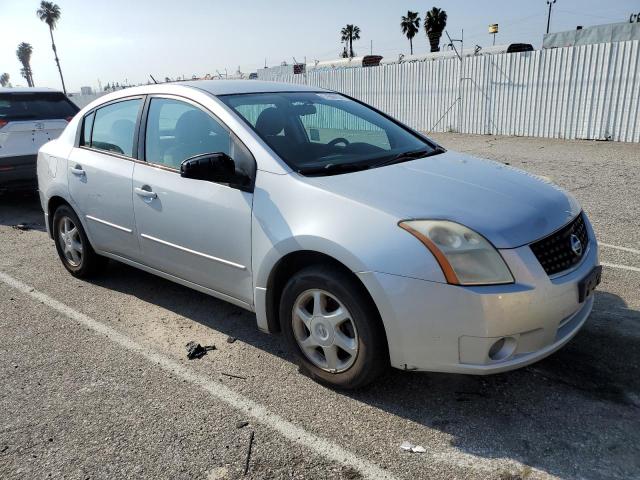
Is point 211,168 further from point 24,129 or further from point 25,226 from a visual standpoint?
point 24,129

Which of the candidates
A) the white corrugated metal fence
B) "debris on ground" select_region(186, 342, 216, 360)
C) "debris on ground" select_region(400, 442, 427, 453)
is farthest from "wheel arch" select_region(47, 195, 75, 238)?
the white corrugated metal fence

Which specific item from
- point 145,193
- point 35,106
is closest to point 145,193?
point 145,193

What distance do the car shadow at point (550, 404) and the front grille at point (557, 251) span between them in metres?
0.73

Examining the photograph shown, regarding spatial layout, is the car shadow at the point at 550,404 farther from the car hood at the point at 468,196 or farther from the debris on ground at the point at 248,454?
the car hood at the point at 468,196

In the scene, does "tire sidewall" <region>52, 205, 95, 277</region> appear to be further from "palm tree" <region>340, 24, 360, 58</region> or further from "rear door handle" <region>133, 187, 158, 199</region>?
"palm tree" <region>340, 24, 360, 58</region>

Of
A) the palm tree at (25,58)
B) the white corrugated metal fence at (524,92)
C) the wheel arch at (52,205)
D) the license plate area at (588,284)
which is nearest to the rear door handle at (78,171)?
the wheel arch at (52,205)

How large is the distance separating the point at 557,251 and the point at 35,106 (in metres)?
8.09

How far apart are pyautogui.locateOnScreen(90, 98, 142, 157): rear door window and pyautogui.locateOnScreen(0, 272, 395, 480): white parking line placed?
135 cm

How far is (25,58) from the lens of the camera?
113 m

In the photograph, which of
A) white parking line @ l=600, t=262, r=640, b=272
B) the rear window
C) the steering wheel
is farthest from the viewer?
the rear window

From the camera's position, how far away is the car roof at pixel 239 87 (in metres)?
3.86

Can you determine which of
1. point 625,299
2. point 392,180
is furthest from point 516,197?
point 625,299

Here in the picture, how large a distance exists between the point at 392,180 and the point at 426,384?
3.92 feet

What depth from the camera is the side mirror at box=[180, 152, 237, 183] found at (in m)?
3.18
